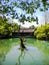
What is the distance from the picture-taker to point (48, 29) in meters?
29.4

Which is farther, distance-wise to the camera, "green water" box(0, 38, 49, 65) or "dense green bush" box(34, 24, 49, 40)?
"dense green bush" box(34, 24, 49, 40)

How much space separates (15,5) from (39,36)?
995 inches

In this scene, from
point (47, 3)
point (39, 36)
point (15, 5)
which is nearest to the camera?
point (47, 3)

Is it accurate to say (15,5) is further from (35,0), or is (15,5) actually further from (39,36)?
(39,36)

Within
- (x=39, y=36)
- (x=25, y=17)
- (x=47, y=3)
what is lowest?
(x=39, y=36)

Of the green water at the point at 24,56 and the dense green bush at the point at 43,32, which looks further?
the dense green bush at the point at 43,32

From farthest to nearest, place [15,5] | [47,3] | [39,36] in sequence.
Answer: [39,36] → [15,5] → [47,3]

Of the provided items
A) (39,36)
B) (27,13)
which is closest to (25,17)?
(27,13)

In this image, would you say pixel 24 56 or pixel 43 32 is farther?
pixel 43 32

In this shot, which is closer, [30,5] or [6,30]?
[30,5]

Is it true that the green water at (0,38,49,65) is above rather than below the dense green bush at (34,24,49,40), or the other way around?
above

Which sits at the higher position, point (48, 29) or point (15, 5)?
point (15, 5)

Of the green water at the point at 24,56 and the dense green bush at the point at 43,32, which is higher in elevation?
the green water at the point at 24,56

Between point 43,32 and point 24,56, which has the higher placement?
point 24,56
